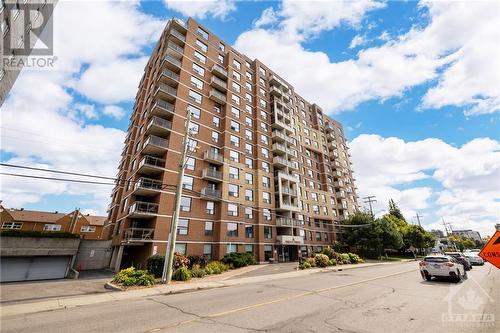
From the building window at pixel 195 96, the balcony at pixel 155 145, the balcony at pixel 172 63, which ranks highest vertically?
the balcony at pixel 172 63

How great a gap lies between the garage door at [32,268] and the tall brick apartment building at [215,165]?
17.5 feet

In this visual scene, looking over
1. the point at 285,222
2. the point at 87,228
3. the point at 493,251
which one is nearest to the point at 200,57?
the point at 285,222

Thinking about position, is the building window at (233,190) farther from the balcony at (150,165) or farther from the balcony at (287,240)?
the balcony at (287,240)

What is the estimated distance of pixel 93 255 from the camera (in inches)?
1159

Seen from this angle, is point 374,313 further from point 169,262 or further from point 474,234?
point 474,234

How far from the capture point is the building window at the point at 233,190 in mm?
32594

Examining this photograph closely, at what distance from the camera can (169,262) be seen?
16.1 meters

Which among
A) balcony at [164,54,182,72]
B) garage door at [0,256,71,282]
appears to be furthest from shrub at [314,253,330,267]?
balcony at [164,54,182,72]

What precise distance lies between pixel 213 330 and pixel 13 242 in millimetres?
28255

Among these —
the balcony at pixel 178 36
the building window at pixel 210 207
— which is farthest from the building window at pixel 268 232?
the balcony at pixel 178 36

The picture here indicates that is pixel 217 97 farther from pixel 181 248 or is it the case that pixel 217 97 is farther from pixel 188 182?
pixel 181 248

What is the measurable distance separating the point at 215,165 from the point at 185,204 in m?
7.32

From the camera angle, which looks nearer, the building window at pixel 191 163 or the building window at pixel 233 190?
the building window at pixel 191 163

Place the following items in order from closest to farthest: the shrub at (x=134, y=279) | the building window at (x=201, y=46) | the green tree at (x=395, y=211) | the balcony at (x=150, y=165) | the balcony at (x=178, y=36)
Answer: the shrub at (x=134, y=279)
the balcony at (x=150, y=165)
the balcony at (x=178, y=36)
the building window at (x=201, y=46)
the green tree at (x=395, y=211)
